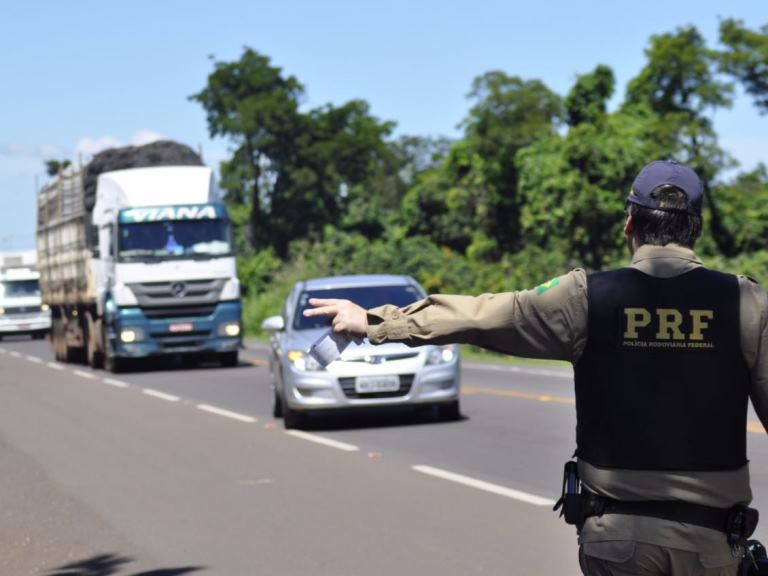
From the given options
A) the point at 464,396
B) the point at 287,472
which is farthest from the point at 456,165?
the point at 287,472

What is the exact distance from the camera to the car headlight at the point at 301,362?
48.0 ft

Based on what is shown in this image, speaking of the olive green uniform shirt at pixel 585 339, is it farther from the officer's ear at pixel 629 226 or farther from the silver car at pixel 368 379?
the silver car at pixel 368 379

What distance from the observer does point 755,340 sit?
344 centimetres

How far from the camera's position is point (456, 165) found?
61.2m

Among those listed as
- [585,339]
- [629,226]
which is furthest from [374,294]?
[585,339]

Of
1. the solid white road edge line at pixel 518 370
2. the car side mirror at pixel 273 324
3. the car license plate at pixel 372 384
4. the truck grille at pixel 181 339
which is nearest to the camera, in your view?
the car license plate at pixel 372 384

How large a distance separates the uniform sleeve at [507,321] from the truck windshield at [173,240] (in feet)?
75.1

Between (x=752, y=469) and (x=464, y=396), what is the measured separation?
25.7 ft

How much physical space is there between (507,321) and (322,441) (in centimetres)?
1032

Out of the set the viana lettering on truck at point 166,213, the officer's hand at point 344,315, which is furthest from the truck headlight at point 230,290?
the officer's hand at point 344,315

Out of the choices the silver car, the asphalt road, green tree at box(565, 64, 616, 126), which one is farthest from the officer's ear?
green tree at box(565, 64, 616, 126)

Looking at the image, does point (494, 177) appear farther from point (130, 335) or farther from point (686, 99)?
point (130, 335)

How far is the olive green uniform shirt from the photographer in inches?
133

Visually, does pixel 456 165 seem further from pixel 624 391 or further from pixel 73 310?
pixel 624 391
